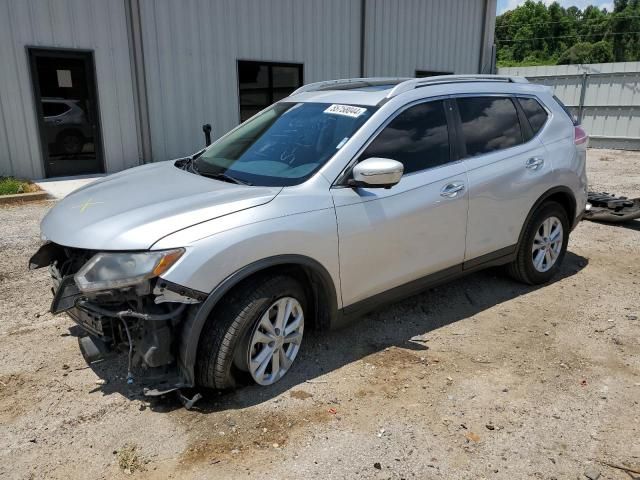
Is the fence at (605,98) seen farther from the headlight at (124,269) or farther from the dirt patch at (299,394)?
the headlight at (124,269)

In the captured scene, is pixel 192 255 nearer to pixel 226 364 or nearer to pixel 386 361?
pixel 226 364

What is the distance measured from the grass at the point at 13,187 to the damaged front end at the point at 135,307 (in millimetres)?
6339

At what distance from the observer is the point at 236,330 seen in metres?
2.96

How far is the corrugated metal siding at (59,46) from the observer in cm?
911

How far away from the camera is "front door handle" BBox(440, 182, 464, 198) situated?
388 centimetres

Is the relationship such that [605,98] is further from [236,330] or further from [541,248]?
[236,330]

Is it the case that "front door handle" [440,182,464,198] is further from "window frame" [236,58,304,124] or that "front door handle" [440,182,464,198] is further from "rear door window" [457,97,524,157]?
"window frame" [236,58,304,124]

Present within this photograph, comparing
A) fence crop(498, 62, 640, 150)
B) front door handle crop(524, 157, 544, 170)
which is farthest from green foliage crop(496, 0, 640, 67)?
front door handle crop(524, 157, 544, 170)

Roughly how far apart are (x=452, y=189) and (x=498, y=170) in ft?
2.00

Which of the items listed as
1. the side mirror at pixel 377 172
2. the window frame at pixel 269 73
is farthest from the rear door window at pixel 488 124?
the window frame at pixel 269 73

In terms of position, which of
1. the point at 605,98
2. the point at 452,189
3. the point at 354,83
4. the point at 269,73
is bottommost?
the point at 605,98

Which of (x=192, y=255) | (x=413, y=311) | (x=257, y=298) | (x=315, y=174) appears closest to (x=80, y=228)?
(x=192, y=255)

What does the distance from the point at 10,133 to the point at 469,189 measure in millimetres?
8451

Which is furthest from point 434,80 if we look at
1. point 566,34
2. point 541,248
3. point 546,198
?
point 566,34
